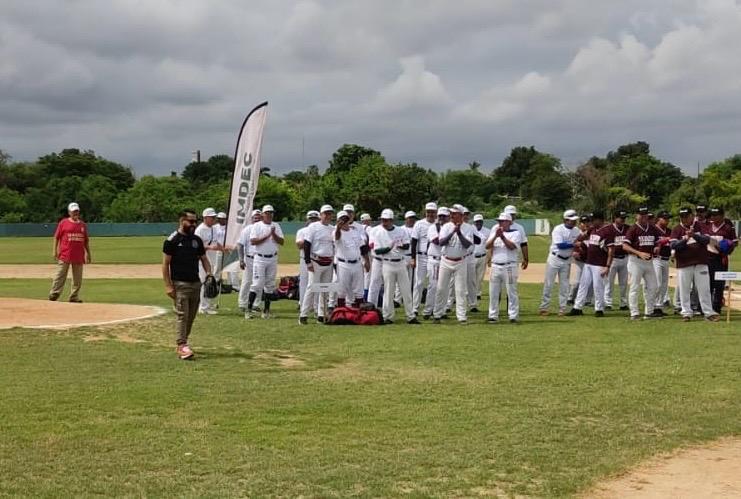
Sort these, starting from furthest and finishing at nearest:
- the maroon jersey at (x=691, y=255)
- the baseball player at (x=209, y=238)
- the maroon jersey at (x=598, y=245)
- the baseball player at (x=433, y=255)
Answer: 1. the baseball player at (x=209, y=238)
2. the maroon jersey at (x=598, y=245)
3. the baseball player at (x=433, y=255)
4. the maroon jersey at (x=691, y=255)

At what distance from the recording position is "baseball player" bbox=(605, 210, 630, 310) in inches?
588

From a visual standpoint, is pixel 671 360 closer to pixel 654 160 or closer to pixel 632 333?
pixel 632 333

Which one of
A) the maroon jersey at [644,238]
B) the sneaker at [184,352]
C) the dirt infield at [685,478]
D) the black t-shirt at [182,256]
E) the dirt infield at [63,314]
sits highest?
the maroon jersey at [644,238]

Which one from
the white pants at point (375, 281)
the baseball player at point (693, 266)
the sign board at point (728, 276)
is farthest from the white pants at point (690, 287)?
the white pants at point (375, 281)

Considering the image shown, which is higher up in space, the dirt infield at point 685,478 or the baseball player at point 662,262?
the baseball player at point 662,262

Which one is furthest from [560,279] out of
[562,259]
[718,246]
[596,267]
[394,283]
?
[394,283]

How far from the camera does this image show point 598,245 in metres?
15.2

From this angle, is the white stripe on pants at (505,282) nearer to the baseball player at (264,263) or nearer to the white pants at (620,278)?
the white pants at (620,278)

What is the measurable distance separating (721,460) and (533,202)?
9043 centimetres

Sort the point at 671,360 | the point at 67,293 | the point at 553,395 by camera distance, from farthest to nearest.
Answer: the point at 67,293 → the point at 671,360 → the point at 553,395

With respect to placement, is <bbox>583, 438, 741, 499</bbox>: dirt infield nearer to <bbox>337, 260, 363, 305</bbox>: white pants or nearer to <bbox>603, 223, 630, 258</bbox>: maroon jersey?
<bbox>337, 260, 363, 305</bbox>: white pants

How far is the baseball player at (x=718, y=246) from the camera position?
14.4 meters

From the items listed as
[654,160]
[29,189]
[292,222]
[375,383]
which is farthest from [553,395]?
[29,189]

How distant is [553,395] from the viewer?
8.20 meters
